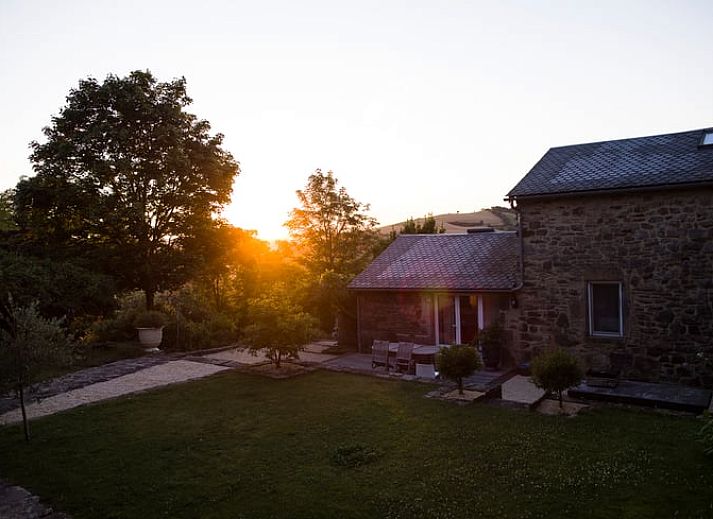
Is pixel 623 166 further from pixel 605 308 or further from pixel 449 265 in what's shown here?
pixel 449 265

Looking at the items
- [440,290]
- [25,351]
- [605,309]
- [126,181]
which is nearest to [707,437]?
[605,309]

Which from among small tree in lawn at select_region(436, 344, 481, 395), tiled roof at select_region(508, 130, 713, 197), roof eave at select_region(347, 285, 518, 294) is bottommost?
small tree in lawn at select_region(436, 344, 481, 395)

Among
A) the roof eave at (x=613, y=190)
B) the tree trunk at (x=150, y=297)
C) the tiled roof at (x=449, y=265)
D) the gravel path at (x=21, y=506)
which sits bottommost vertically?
the gravel path at (x=21, y=506)

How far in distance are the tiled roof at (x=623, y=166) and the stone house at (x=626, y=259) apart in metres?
0.03

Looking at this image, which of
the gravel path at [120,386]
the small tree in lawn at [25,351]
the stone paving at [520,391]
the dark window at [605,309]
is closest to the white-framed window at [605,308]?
the dark window at [605,309]

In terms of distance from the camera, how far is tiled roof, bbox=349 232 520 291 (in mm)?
15023

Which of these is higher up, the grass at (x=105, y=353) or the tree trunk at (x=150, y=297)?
the tree trunk at (x=150, y=297)

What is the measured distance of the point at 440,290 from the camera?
15375 mm

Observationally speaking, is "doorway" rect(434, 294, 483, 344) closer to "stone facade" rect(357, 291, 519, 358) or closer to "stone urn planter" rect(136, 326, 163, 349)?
"stone facade" rect(357, 291, 519, 358)

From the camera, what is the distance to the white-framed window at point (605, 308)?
1230cm

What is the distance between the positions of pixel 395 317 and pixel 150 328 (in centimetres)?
985

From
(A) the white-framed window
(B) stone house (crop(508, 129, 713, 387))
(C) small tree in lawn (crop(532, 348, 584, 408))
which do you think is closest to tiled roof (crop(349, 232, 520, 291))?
(B) stone house (crop(508, 129, 713, 387))

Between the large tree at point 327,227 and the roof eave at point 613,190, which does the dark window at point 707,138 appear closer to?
the roof eave at point 613,190

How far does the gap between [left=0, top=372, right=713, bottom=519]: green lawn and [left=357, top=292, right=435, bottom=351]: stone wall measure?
5.43 meters
